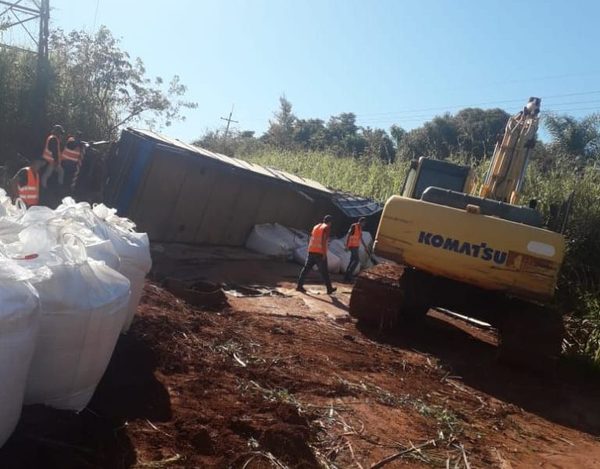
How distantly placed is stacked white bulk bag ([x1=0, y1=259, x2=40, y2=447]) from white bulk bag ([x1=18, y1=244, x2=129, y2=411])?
23 centimetres

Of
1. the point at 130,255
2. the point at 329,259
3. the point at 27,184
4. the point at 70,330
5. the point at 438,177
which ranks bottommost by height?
the point at 329,259

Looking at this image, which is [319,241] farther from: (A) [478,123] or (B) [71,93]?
(A) [478,123]

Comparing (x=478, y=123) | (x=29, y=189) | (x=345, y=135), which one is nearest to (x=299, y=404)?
(x=29, y=189)

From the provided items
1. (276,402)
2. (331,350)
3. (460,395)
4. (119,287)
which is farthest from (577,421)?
(119,287)

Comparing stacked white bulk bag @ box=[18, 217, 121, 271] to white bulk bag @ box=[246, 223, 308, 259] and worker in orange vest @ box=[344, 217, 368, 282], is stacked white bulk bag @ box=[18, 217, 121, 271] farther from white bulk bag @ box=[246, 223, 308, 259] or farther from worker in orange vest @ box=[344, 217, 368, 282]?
white bulk bag @ box=[246, 223, 308, 259]

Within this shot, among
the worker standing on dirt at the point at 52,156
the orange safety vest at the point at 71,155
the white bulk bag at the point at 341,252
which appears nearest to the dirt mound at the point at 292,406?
the worker standing on dirt at the point at 52,156

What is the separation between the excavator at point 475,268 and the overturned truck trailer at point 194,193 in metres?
5.33

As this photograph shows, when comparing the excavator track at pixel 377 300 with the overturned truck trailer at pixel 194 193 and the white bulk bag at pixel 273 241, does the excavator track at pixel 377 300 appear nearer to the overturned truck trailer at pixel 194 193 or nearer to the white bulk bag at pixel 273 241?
the overturned truck trailer at pixel 194 193

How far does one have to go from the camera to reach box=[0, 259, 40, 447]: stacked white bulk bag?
8.66 feet

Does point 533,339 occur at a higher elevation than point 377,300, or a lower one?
higher

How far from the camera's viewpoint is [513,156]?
8.55 metres

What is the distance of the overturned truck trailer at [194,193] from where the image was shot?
1161cm

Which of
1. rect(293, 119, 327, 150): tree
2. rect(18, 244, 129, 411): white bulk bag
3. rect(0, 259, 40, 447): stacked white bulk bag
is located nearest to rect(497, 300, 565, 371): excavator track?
rect(18, 244, 129, 411): white bulk bag

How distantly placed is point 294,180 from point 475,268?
935 cm
